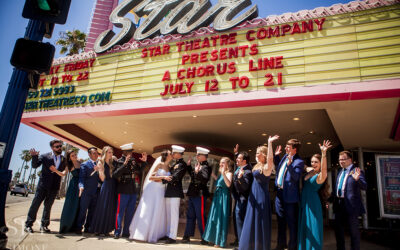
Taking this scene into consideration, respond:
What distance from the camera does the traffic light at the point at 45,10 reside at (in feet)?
9.17

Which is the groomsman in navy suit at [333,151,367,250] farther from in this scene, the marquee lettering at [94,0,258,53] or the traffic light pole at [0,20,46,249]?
the traffic light pole at [0,20,46,249]

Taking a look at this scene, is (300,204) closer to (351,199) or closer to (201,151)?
(351,199)

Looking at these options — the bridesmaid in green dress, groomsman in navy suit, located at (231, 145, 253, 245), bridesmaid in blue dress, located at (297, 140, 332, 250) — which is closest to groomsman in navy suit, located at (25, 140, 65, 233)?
the bridesmaid in green dress

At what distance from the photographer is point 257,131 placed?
32.7 ft

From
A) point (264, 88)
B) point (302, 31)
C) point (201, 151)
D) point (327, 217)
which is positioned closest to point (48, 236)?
point (201, 151)

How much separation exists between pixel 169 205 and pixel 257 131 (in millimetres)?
5893

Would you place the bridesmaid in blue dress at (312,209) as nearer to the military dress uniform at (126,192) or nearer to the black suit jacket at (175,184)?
the black suit jacket at (175,184)

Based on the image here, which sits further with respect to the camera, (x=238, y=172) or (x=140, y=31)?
(x=140, y=31)

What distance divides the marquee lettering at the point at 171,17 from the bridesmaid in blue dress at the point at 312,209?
4.33 metres

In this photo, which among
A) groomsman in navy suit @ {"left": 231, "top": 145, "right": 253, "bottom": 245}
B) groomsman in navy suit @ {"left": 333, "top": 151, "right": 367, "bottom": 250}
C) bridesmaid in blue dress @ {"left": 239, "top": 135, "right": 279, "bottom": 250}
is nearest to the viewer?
bridesmaid in blue dress @ {"left": 239, "top": 135, "right": 279, "bottom": 250}

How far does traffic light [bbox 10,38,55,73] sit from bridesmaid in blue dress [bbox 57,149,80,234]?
11.2 feet

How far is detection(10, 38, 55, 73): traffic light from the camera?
272 centimetres

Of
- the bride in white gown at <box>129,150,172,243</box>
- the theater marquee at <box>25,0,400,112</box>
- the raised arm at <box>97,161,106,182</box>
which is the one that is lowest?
the bride in white gown at <box>129,150,172,243</box>

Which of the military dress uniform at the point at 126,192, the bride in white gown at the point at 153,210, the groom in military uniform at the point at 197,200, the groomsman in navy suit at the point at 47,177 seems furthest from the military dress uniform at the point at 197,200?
the groomsman in navy suit at the point at 47,177
